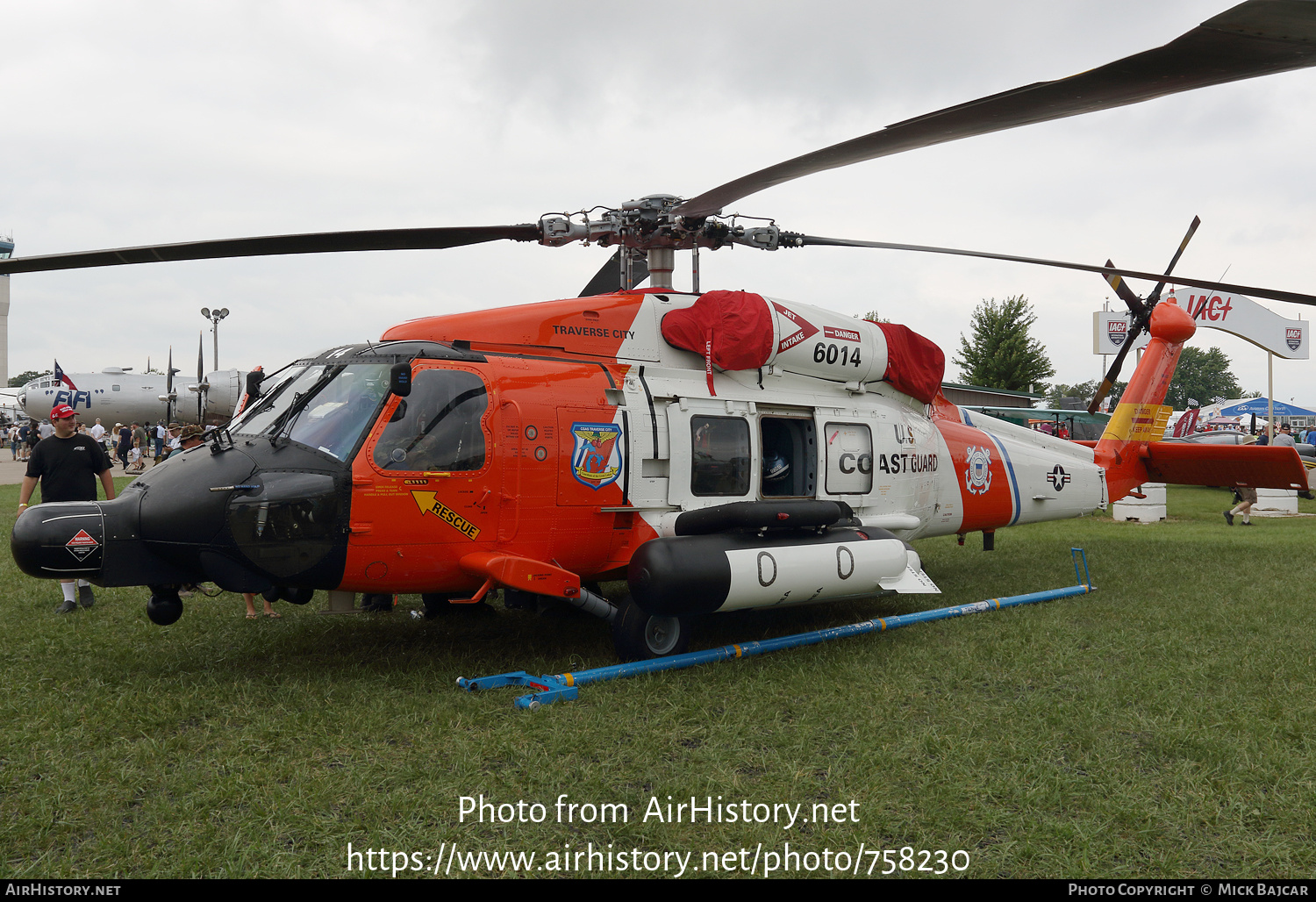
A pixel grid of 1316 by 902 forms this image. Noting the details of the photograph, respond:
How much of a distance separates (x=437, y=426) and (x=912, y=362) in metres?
4.77

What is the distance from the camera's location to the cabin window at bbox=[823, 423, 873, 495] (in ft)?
24.1

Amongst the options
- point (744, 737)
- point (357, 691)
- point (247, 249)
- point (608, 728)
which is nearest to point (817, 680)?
point (744, 737)

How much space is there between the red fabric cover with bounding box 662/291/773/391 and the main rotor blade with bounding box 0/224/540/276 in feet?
4.64

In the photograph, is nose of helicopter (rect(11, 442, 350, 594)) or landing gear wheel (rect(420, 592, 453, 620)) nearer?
nose of helicopter (rect(11, 442, 350, 594))

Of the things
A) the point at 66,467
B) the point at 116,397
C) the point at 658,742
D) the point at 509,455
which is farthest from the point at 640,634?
the point at 116,397

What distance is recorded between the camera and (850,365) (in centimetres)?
760

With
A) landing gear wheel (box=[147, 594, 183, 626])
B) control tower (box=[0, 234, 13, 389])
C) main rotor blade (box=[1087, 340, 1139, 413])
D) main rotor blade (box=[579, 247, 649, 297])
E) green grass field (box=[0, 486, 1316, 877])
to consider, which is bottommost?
green grass field (box=[0, 486, 1316, 877])

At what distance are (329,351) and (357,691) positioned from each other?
2.37m

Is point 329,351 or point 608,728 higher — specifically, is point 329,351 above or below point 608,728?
above

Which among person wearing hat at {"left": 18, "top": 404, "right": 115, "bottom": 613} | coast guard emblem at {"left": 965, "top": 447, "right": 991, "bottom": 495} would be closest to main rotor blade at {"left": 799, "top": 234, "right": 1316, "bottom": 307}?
coast guard emblem at {"left": 965, "top": 447, "right": 991, "bottom": 495}

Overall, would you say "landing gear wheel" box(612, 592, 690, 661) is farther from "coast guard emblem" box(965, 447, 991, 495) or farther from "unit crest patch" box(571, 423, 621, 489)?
"coast guard emblem" box(965, 447, 991, 495)

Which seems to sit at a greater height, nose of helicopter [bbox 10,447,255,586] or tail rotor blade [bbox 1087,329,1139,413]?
tail rotor blade [bbox 1087,329,1139,413]
